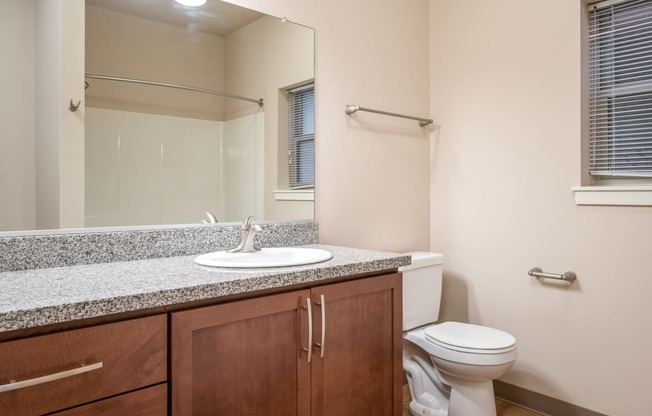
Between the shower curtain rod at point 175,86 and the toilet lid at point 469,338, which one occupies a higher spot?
the shower curtain rod at point 175,86

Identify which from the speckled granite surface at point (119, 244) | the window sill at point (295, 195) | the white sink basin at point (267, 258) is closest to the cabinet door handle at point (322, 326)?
the white sink basin at point (267, 258)

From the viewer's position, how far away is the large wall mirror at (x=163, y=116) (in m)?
1.28

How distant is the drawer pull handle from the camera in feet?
2.49

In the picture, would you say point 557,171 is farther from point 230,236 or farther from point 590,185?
point 230,236

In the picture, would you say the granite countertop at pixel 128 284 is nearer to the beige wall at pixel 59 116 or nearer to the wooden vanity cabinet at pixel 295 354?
the wooden vanity cabinet at pixel 295 354

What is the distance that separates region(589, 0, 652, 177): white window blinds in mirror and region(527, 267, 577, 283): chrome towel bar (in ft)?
1.60

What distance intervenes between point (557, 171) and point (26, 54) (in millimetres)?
2143

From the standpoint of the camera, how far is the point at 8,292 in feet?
3.03

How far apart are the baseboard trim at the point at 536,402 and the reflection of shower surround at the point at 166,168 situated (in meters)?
1.61

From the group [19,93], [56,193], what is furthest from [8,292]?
[19,93]

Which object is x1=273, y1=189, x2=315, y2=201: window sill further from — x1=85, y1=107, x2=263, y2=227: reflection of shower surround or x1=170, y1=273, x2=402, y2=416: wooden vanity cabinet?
x1=170, y1=273, x2=402, y2=416: wooden vanity cabinet

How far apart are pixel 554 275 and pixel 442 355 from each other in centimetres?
68

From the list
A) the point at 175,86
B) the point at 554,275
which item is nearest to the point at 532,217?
the point at 554,275

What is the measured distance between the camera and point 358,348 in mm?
1385
